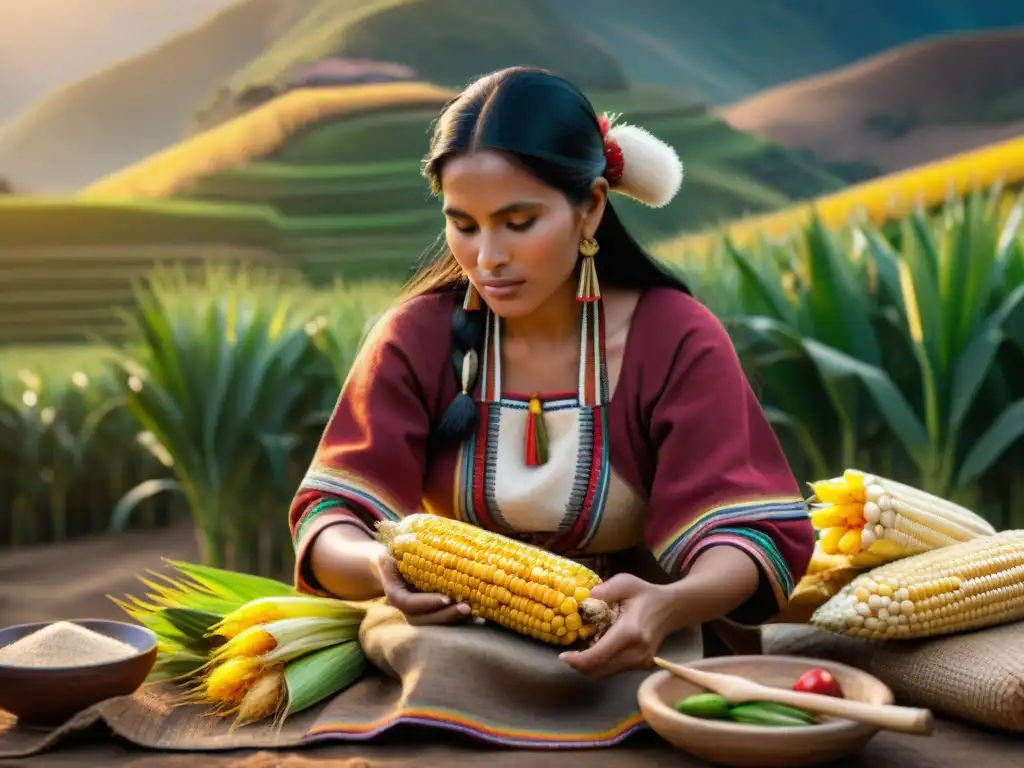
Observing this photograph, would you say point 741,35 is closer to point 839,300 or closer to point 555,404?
point 839,300

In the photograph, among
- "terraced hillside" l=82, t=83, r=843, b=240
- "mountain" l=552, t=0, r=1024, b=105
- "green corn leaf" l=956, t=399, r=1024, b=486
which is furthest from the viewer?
"terraced hillside" l=82, t=83, r=843, b=240

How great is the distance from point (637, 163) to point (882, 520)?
0.81 meters

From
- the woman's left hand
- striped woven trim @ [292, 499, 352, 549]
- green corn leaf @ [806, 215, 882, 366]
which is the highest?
green corn leaf @ [806, 215, 882, 366]

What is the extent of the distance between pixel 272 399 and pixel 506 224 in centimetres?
311

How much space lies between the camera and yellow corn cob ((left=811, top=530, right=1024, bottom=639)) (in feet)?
7.78

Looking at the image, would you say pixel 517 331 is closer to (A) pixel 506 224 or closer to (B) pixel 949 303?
(A) pixel 506 224

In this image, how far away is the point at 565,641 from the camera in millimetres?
2156

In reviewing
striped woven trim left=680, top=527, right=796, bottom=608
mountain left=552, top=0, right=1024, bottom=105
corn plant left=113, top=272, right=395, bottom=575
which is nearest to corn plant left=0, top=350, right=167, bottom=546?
corn plant left=113, top=272, right=395, bottom=575

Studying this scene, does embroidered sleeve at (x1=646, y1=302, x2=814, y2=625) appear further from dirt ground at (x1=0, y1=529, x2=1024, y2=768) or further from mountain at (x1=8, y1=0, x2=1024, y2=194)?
mountain at (x1=8, y1=0, x2=1024, y2=194)

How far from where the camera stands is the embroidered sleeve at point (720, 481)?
237 centimetres

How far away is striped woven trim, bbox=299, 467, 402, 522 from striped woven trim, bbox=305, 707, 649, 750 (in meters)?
0.46

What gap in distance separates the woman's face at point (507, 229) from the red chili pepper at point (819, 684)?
2.64ft

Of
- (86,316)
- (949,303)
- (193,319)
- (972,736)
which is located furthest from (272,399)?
(86,316)

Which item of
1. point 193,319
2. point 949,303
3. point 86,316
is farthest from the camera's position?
point 86,316
